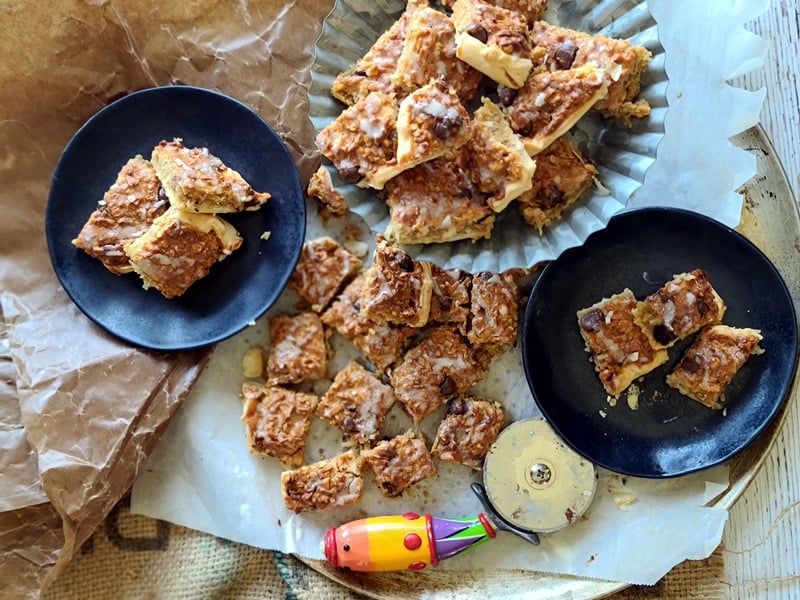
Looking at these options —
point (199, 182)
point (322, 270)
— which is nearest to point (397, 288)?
point (322, 270)

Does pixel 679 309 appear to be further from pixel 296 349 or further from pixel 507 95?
pixel 296 349

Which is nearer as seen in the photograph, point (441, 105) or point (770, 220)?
point (441, 105)

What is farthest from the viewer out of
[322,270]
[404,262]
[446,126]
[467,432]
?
[322,270]

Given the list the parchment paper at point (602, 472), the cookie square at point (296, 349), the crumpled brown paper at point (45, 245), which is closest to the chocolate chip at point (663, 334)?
the parchment paper at point (602, 472)

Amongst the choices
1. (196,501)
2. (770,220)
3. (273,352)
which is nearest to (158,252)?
(273,352)

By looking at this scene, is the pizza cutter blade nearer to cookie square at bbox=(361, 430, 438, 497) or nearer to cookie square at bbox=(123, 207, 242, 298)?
cookie square at bbox=(361, 430, 438, 497)

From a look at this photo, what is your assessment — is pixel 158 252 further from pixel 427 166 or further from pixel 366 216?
pixel 427 166

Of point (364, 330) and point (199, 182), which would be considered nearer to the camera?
point (199, 182)
